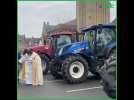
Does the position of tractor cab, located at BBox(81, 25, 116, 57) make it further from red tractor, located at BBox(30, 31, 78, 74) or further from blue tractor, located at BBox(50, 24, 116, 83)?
red tractor, located at BBox(30, 31, 78, 74)

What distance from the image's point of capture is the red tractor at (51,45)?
871cm

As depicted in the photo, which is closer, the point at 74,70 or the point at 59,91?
the point at 59,91

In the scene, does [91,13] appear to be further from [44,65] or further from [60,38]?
[44,65]

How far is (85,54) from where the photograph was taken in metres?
8.80

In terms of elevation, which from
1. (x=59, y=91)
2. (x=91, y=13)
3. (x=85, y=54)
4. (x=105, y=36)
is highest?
(x=91, y=13)

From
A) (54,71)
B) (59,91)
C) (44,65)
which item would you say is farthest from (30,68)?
(59,91)

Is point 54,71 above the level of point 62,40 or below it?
below

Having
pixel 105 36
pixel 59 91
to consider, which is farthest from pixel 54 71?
pixel 105 36

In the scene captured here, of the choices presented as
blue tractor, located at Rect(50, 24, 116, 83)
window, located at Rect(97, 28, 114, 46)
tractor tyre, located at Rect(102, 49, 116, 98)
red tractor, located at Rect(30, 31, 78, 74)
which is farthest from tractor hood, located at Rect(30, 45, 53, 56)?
tractor tyre, located at Rect(102, 49, 116, 98)

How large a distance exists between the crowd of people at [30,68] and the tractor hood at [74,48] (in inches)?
11.7

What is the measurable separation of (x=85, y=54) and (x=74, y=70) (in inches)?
9.2
